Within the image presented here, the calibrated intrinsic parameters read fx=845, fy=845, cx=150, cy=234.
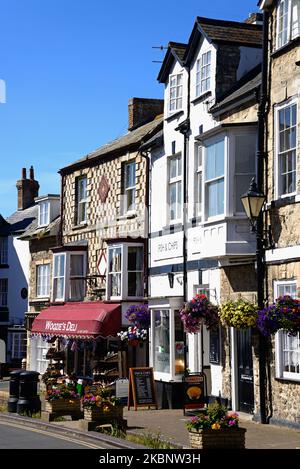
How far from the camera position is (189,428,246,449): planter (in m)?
13.3

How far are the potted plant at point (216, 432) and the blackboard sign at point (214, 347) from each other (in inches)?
276

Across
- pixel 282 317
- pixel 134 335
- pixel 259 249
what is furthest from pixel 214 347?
pixel 282 317

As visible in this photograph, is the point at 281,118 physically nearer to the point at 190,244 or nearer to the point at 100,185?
the point at 190,244

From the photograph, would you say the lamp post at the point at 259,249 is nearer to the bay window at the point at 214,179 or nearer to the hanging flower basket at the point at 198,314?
the bay window at the point at 214,179

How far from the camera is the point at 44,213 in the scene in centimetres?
3644

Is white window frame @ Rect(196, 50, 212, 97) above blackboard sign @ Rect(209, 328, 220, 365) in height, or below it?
above

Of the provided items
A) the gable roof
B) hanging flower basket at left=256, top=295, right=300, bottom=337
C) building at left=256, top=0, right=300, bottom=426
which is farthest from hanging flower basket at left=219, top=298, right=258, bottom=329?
the gable roof

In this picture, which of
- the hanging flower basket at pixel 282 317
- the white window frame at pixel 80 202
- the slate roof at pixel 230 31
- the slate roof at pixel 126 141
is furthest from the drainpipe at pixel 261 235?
the white window frame at pixel 80 202

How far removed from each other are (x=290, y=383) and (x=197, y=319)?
361 cm

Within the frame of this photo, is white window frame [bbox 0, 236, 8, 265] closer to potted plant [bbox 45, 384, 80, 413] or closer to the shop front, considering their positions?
the shop front

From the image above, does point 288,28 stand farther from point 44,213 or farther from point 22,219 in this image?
point 22,219

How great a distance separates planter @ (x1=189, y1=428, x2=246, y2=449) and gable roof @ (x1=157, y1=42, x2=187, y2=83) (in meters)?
13.1

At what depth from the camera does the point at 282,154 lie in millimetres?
17906
